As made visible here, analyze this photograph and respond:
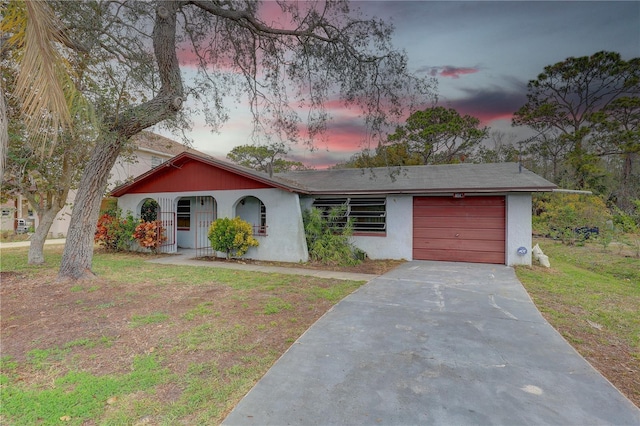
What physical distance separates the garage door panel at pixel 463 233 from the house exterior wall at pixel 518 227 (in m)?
0.32

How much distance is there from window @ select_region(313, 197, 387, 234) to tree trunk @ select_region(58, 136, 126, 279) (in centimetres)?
674

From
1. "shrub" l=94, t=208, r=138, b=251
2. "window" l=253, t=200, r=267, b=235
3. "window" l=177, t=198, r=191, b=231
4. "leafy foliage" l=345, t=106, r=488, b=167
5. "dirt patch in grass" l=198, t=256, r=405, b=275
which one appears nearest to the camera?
"dirt patch in grass" l=198, t=256, r=405, b=275

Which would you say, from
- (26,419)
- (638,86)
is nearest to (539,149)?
(638,86)

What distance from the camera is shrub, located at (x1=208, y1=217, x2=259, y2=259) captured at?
10562 mm

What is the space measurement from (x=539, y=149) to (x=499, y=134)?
333 centimetres

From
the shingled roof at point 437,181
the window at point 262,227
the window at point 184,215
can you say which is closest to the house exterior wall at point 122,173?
the window at point 184,215

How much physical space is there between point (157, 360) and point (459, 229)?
939cm

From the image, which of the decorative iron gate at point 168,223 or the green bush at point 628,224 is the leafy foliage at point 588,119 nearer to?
the green bush at point 628,224

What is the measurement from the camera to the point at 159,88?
7691 millimetres

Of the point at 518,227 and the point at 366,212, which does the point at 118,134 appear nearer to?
the point at 366,212

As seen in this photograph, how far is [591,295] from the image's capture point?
645 centimetres

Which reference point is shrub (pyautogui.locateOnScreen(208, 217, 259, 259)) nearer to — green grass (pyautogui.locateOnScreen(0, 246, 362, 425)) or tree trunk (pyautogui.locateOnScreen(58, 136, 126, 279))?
green grass (pyautogui.locateOnScreen(0, 246, 362, 425))

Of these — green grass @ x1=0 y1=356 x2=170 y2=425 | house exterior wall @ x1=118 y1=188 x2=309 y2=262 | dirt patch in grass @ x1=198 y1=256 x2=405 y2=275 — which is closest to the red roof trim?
house exterior wall @ x1=118 y1=188 x2=309 y2=262

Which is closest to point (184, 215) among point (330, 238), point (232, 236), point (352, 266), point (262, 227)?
point (262, 227)
